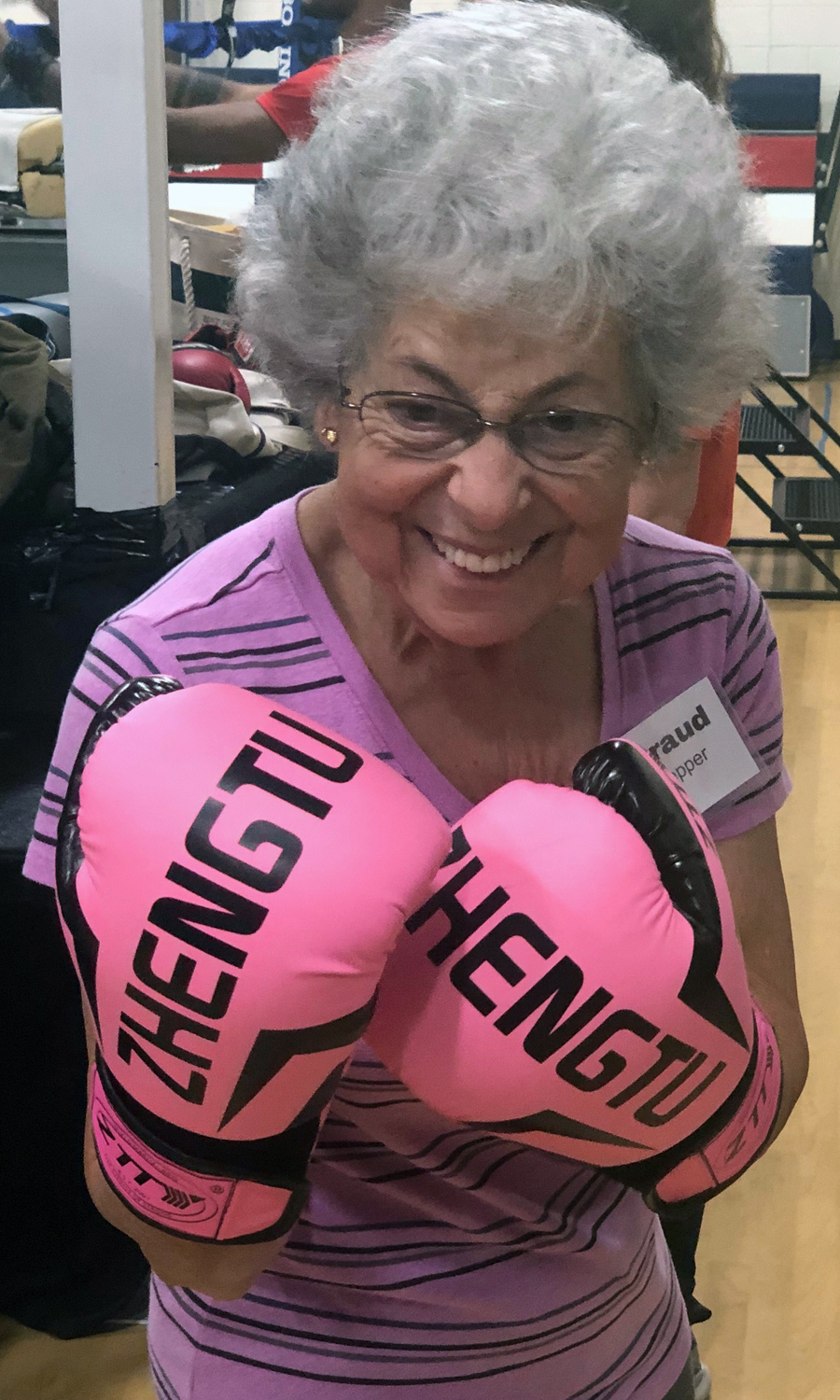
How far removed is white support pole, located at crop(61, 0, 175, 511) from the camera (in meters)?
1.46

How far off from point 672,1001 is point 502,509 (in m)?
0.27

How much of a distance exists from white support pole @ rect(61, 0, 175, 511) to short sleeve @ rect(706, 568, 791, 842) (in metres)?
0.94

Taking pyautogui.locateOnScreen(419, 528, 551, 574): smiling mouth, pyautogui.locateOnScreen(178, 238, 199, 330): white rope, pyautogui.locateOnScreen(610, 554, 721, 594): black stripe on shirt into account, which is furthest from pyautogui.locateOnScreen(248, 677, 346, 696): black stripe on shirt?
pyautogui.locateOnScreen(178, 238, 199, 330): white rope

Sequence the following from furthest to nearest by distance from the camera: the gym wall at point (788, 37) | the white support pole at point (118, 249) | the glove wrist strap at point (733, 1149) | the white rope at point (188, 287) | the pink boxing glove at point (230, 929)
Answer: the gym wall at point (788, 37), the white rope at point (188, 287), the white support pole at point (118, 249), the glove wrist strap at point (733, 1149), the pink boxing glove at point (230, 929)

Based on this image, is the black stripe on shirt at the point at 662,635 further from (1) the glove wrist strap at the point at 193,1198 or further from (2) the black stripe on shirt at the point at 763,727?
(1) the glove wrist strap at the point at 193,1198

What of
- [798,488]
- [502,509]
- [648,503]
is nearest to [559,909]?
[502,509]

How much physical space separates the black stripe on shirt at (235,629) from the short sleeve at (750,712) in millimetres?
298

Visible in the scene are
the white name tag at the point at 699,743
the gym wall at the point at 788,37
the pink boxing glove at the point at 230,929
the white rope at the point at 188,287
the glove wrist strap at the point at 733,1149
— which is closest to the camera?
the pink boxing glove at the point at 230,929

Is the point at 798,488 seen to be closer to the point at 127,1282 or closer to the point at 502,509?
the point at 127,1282

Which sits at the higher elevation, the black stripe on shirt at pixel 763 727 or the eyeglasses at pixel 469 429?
the eyeglasses at pixel 469 429

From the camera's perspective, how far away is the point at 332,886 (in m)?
0.65

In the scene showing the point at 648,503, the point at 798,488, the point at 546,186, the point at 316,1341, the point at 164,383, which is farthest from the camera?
the point at 798,488

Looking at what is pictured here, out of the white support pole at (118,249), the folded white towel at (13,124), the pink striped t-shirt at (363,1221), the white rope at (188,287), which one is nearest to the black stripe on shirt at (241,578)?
the pink striped t-shirt at (363,1221)

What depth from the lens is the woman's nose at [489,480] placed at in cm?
68
